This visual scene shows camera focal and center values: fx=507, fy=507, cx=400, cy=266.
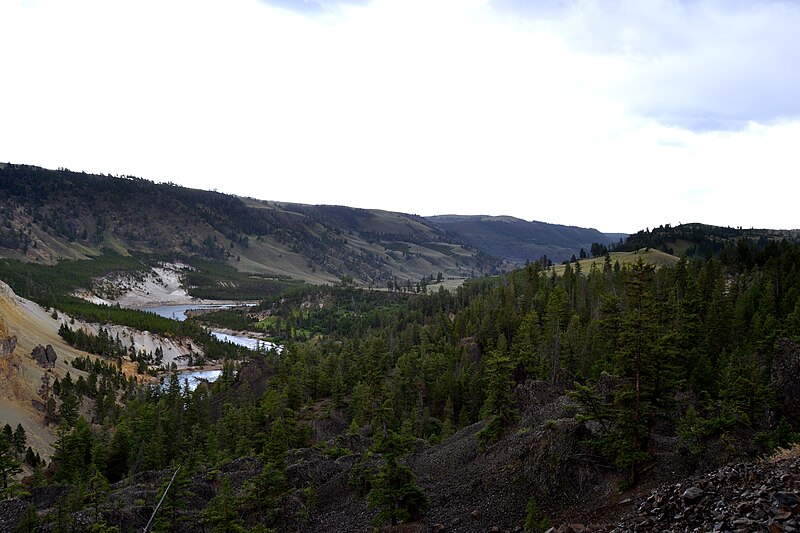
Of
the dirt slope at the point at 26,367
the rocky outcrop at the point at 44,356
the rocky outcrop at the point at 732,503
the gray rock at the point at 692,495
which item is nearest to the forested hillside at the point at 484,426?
the dirt slope at the point at 26,367

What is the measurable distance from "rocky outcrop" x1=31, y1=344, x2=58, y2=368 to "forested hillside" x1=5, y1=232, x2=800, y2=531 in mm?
18511

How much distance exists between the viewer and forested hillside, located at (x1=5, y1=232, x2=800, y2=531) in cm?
2845

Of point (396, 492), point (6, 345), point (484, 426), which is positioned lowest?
point (6, 345)

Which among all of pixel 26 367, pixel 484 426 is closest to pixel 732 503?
pixel 484 426

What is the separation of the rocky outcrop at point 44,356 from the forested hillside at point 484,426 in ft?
60.7

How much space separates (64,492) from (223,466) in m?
14.0

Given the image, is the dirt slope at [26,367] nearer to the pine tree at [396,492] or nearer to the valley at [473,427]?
the valley at [473,427]

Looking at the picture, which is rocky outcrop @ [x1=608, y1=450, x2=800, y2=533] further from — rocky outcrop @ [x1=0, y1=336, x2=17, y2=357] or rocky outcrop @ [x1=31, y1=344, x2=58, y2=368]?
rocky outcrop @ [x1=31, y1=344, x2=58, y2=368]

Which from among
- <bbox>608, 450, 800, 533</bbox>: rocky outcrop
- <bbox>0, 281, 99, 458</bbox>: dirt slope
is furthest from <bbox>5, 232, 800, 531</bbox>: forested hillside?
<bbox>608, 450, 800, 533</bbox>: rocky outcrop

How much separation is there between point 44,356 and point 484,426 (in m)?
113

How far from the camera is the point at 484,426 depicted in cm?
4634

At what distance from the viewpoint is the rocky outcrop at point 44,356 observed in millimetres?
113850

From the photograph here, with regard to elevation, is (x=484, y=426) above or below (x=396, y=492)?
below

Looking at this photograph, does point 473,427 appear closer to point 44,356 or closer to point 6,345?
point 6,345
